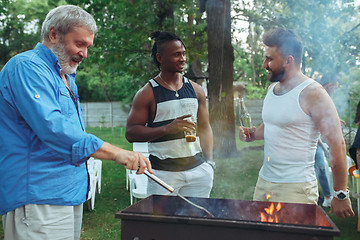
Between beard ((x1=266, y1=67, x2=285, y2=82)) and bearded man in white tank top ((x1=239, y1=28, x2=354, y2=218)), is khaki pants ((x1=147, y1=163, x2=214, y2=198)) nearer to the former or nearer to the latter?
bearded man in white tank top ((x1=239, y1=28, x2=354, y2=218))

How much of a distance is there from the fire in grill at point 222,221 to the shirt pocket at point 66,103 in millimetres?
678

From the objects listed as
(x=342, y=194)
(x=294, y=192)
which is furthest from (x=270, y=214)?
(x=342, y=194)

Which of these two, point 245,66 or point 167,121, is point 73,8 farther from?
point 245,66

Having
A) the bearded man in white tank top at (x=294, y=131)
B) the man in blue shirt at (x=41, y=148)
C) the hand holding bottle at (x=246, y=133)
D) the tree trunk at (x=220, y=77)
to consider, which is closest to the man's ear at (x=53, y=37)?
the man in blue shirt at (x=41, y=148)

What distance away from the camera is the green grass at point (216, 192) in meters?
4.55

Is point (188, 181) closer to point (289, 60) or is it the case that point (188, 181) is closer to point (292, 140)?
point (292, 140)

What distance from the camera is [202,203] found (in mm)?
2291

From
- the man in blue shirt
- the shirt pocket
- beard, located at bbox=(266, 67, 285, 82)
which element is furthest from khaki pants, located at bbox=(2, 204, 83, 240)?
beard, located at bbox=(266, 67, 285, 82)

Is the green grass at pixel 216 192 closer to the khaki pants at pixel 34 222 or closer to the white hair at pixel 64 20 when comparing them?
the khaki pants at pixel 34 222

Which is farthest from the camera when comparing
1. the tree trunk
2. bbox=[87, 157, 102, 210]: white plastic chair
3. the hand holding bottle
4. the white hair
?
the tree trunk

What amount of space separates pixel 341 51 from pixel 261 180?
8.35m

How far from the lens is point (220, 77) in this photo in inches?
336

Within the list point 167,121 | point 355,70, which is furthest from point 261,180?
point 355,70

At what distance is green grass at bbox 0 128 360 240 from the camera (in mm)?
4551
